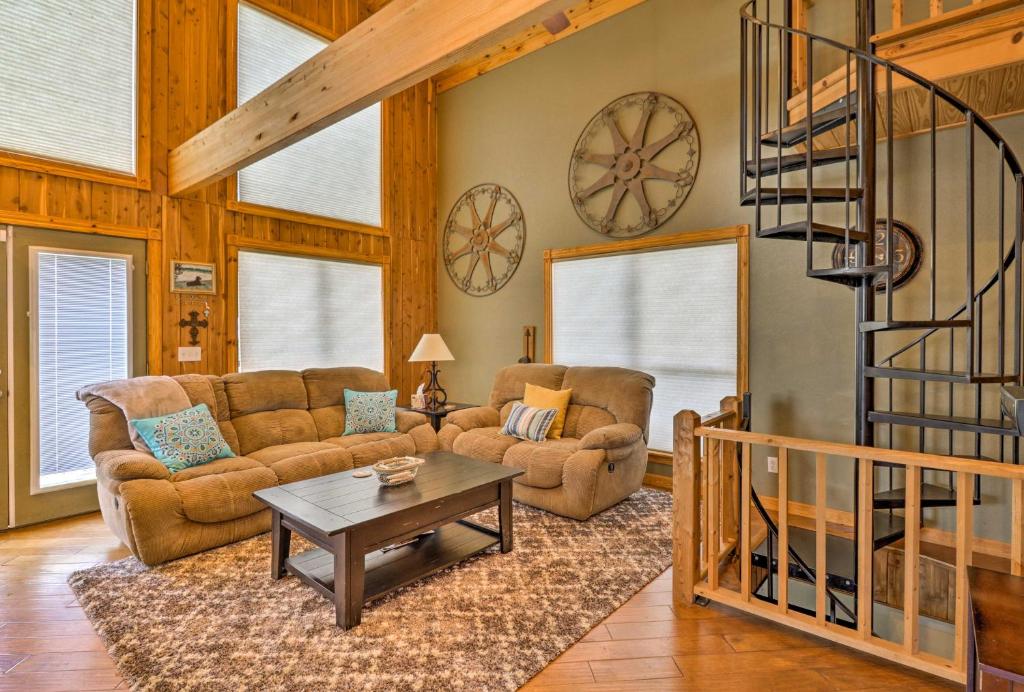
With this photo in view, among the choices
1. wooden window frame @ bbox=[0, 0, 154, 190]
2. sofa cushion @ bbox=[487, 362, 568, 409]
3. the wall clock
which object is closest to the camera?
the wall clock

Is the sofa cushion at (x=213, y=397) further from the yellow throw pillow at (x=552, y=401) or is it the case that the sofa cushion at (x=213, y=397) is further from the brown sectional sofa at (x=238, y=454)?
the yellow throw pillow at (x=552, y=401)

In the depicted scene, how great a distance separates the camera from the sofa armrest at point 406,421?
4.50 m

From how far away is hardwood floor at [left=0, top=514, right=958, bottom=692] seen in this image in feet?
6.38

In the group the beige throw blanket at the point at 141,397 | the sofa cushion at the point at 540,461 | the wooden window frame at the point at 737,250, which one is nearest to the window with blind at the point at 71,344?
the beige throw blanket at the point at 141,397

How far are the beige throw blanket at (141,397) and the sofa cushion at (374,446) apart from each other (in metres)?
1.11

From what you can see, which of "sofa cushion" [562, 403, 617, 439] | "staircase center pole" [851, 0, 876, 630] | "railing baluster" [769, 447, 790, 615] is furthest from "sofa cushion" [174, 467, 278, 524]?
"staircase center pole" [851, 0, 876, 630]

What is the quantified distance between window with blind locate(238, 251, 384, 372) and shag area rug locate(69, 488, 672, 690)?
2.16 meters

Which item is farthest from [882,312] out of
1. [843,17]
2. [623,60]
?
[623,60]

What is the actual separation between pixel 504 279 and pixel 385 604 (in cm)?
367

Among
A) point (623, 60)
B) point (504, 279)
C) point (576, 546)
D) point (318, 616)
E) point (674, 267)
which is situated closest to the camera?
point (318, 616)

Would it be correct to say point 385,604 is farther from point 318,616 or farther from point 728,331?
point 728,331

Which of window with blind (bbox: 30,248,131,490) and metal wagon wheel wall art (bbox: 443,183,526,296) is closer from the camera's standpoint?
window with blind (bbox: 30,248,131,490)

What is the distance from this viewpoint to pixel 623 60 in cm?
458

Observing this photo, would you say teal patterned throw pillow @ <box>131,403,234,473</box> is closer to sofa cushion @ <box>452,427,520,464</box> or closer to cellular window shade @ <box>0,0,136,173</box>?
sofa cushion @ <box>452,427,520,464</box>
